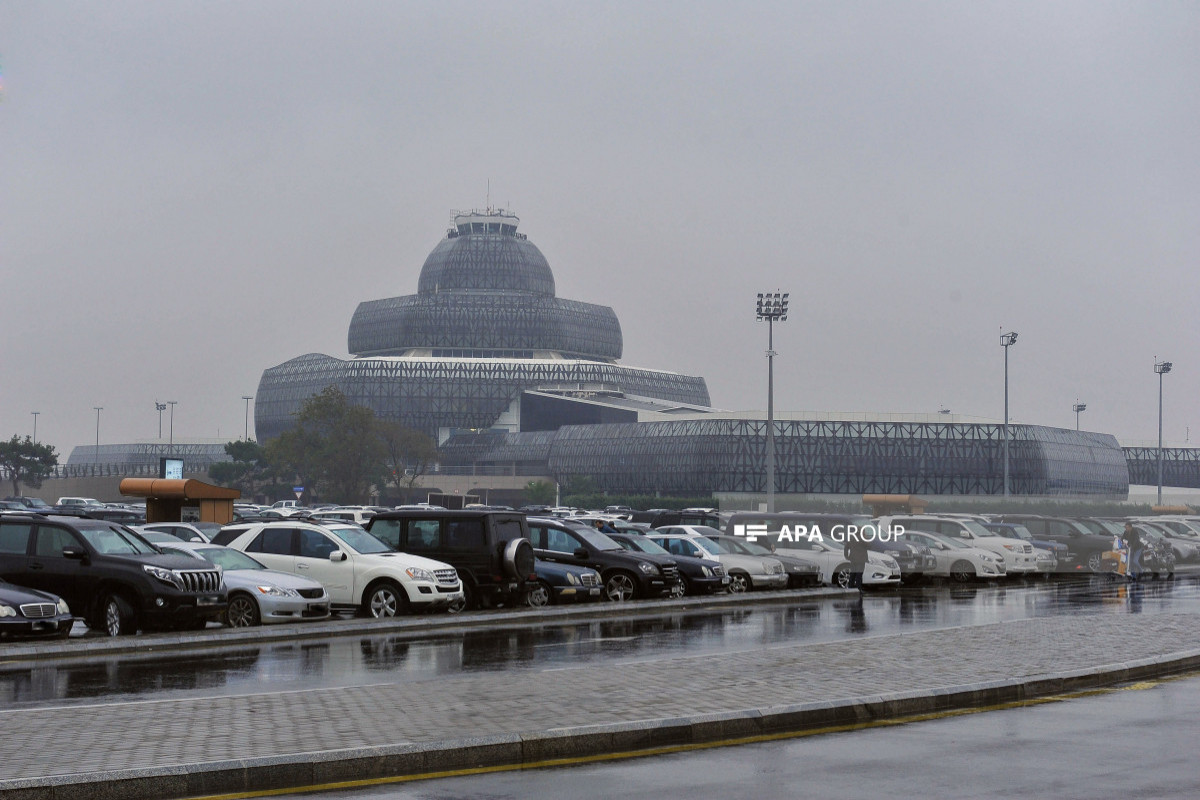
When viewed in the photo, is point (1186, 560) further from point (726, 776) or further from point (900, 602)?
point (726, 776)

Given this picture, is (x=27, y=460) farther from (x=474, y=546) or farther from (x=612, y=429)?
(x=474, y=546)

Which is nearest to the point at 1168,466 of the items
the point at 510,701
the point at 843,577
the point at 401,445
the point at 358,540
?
the point at 401,445

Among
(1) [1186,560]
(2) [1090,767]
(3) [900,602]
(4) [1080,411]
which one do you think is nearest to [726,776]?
(2) [1090,767]

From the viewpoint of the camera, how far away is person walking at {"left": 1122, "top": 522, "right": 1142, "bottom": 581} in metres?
44.9

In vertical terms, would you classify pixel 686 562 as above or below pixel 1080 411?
below

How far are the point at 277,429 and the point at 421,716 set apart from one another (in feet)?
596

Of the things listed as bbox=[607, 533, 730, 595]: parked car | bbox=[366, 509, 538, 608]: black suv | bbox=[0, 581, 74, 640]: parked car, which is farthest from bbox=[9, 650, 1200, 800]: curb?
bbox=[607, 533, 730, 595]: parked car

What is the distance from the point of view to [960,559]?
43.4 metres

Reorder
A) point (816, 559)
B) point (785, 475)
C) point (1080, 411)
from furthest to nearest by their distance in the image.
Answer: point (1080, 411), point (785, 475), point (816, 559)

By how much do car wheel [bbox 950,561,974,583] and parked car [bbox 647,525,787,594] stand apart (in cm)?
830

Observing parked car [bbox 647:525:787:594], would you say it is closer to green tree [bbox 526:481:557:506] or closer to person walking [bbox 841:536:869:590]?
person walking [bbox 841:536:869:590]

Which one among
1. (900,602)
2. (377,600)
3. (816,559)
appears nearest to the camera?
(377,600)

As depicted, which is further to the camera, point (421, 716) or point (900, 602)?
point (900, 602)

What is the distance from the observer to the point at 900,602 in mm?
33375
